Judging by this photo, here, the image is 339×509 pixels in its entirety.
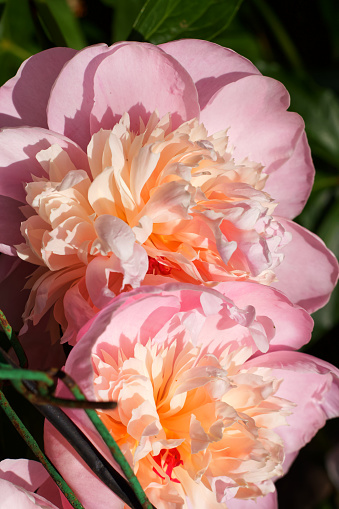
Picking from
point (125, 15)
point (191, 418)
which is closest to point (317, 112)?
point (125, 15)

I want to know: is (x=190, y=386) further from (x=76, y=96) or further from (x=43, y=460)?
(x=76, y=96)

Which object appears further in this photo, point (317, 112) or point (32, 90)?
point (317, 112)

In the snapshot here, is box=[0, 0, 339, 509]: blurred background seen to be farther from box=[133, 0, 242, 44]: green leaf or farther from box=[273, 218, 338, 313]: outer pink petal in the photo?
box=[273, 218, 338, 313]: outer pink petal

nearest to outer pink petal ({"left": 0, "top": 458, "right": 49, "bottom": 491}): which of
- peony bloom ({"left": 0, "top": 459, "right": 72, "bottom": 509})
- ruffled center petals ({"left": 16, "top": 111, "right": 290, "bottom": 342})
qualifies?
peony bloom ({"left": 0, "top": 459, "right": 72, "bottom": 509})

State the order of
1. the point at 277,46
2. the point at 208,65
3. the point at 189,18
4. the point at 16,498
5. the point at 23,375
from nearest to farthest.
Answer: the point at 23,375
the point at 16,498
the point at 208,65
the point at 189,18
the point at 277,46

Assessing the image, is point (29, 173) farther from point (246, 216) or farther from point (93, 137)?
point (246, 216)

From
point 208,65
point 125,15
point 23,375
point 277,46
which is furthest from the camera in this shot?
point 277,46

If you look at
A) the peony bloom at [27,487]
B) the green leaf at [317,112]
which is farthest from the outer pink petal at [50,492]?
the green leaf at [317,112]
